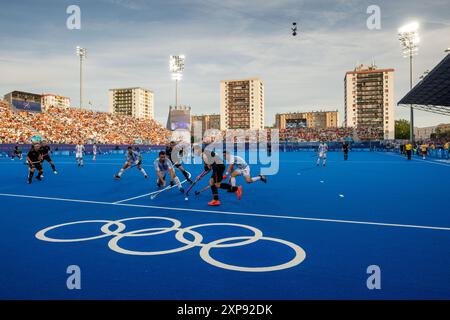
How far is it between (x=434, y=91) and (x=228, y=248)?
3294cm

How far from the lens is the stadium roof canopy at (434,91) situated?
24438mm

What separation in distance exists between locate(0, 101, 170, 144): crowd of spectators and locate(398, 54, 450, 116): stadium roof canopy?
47.5m

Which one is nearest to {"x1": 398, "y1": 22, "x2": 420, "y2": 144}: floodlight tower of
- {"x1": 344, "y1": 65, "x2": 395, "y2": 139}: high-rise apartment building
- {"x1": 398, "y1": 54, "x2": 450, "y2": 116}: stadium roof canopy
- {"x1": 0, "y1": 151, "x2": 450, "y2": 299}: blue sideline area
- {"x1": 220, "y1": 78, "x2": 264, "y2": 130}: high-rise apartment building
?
{"x1": 398, "y1": 54, "x2": 450, "y2": 116}: stadium roof canopy

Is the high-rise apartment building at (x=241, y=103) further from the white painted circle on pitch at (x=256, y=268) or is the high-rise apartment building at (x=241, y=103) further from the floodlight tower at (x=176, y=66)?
the white painted circle on pitch at (x=256, y=268)

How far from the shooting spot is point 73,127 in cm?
5988

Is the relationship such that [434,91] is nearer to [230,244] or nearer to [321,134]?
[230,244]

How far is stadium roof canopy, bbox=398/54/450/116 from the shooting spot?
2444 centimetres

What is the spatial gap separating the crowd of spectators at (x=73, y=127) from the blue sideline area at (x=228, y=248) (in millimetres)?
45497

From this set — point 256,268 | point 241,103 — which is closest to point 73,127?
point 256,268
